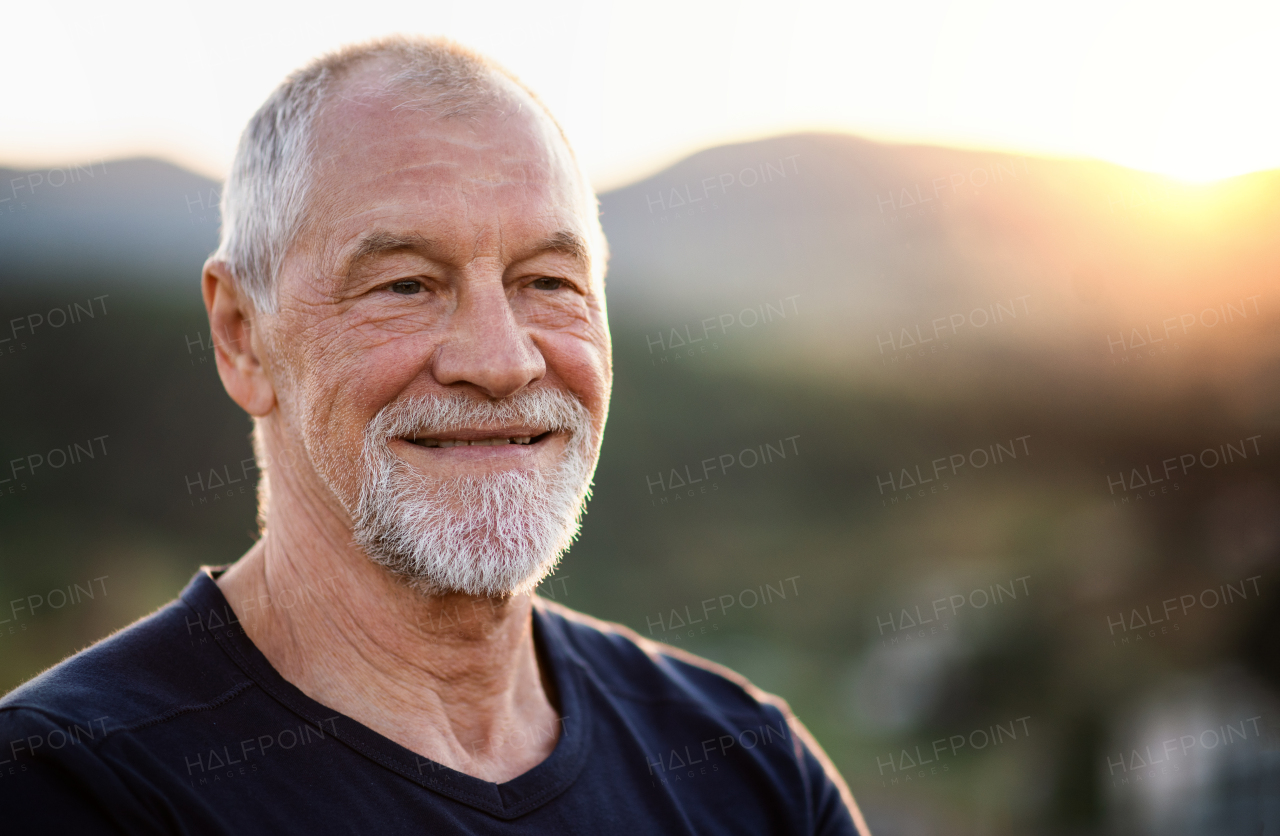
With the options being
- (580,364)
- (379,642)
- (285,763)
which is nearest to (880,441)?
(580,364)

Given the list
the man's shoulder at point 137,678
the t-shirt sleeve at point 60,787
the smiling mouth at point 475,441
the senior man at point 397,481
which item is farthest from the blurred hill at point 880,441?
the t-shirt sleeve at point 60,787

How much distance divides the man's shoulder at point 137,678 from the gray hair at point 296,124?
784 mm

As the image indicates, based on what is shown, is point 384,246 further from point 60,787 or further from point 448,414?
point 60,787

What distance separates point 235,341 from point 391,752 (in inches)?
44.4

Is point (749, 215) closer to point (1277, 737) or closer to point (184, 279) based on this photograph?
point (184, 279)

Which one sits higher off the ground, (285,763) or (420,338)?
(420,338)

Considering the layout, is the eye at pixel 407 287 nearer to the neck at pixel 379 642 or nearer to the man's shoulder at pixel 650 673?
the neck at pixel 379 642

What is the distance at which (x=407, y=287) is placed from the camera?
6.62ft

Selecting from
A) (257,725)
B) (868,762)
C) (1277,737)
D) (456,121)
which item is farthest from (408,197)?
(1277,737)

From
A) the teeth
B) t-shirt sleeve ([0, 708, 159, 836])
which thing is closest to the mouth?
the teeth

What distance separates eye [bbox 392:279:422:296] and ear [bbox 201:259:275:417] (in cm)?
42

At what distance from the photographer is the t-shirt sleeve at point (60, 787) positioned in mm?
1521

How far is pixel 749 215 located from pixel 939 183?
2.66 m

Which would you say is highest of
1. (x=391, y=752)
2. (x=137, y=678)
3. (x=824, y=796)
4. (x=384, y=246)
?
(x=384, y=246)
